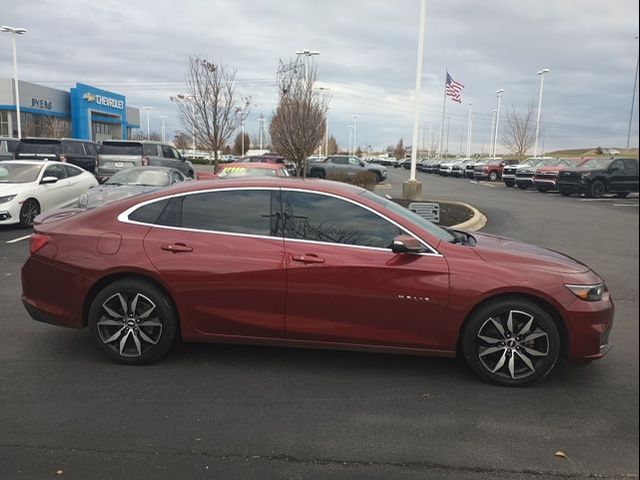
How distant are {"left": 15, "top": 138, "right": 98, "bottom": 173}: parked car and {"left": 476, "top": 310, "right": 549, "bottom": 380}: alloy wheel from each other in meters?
18.0

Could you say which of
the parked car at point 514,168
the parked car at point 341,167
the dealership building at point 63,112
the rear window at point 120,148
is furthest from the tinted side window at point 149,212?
the dealership building at point 63,112

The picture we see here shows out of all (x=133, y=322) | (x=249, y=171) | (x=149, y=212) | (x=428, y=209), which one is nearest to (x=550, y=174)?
(x=428, y=209)

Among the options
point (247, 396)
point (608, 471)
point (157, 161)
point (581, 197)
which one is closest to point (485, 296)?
point (608, 471)

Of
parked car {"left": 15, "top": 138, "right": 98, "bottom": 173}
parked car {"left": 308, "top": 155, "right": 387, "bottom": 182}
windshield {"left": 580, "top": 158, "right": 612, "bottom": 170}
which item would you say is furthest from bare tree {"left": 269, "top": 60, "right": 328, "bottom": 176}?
windshield {"left": 580, "top": 158, "right": 612, "bottom": 170}

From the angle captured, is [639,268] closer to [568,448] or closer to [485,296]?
[568,448]

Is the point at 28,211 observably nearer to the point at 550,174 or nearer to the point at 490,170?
the point at 550,174

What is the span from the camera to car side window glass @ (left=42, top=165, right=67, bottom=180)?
12.8 m

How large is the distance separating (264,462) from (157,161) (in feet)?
59.1

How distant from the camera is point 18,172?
12.5m

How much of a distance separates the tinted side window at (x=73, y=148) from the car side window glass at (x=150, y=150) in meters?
2.81

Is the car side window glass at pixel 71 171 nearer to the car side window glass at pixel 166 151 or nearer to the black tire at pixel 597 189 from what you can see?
the car side window glass at pixel 166 151

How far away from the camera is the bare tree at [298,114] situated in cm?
2466

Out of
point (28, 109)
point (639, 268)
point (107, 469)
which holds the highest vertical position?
point (28, 109)

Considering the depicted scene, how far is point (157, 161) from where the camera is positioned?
20.0 metres
